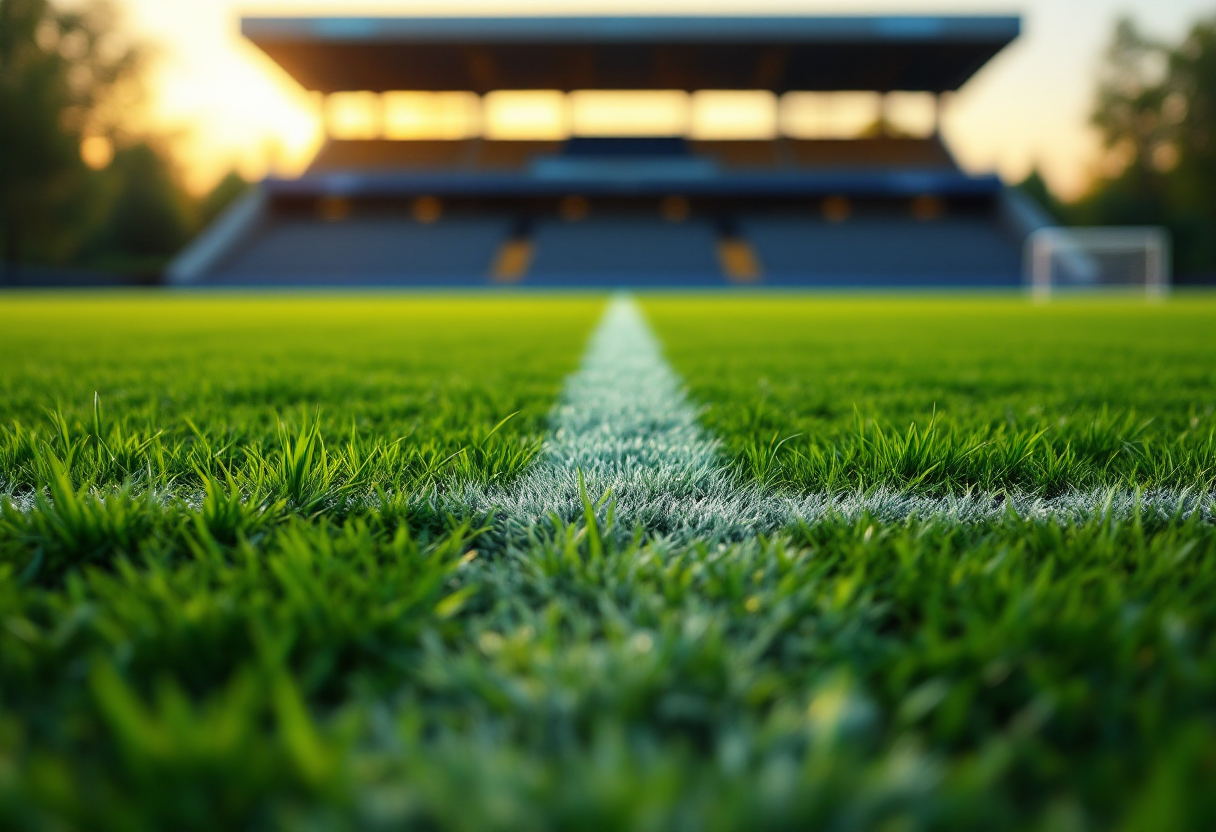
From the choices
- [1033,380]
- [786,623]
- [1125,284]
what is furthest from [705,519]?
[1125,284]

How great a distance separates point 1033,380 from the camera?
8.68ft

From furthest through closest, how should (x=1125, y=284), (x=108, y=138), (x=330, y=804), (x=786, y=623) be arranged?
(x=108, y=138) < (x=1125, y=284) < (x=786, y=623) < (x=330, y=804)

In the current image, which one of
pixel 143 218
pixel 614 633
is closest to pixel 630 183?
pixel 143 218

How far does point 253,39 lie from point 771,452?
28.0 meters

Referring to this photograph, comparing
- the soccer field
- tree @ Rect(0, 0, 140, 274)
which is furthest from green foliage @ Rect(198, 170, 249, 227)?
the soccer field

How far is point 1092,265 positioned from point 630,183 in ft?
48.1

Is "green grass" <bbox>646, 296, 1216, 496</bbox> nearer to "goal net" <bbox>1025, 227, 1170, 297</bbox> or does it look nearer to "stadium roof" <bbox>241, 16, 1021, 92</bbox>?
"goal net" <bbox>1025, 227, 1170, 297</bbox>

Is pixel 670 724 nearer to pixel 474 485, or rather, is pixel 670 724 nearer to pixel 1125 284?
pixel 474 485

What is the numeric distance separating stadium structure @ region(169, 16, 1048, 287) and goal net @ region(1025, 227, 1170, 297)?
58.1 inches

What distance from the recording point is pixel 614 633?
647 millimetres

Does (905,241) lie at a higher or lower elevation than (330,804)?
higher

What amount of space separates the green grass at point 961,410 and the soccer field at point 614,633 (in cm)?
1

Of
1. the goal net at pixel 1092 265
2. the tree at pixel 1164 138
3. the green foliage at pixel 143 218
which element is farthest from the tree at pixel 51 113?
the tree at pixel 1164 138

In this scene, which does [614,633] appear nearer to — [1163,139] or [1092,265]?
[1092,265]
